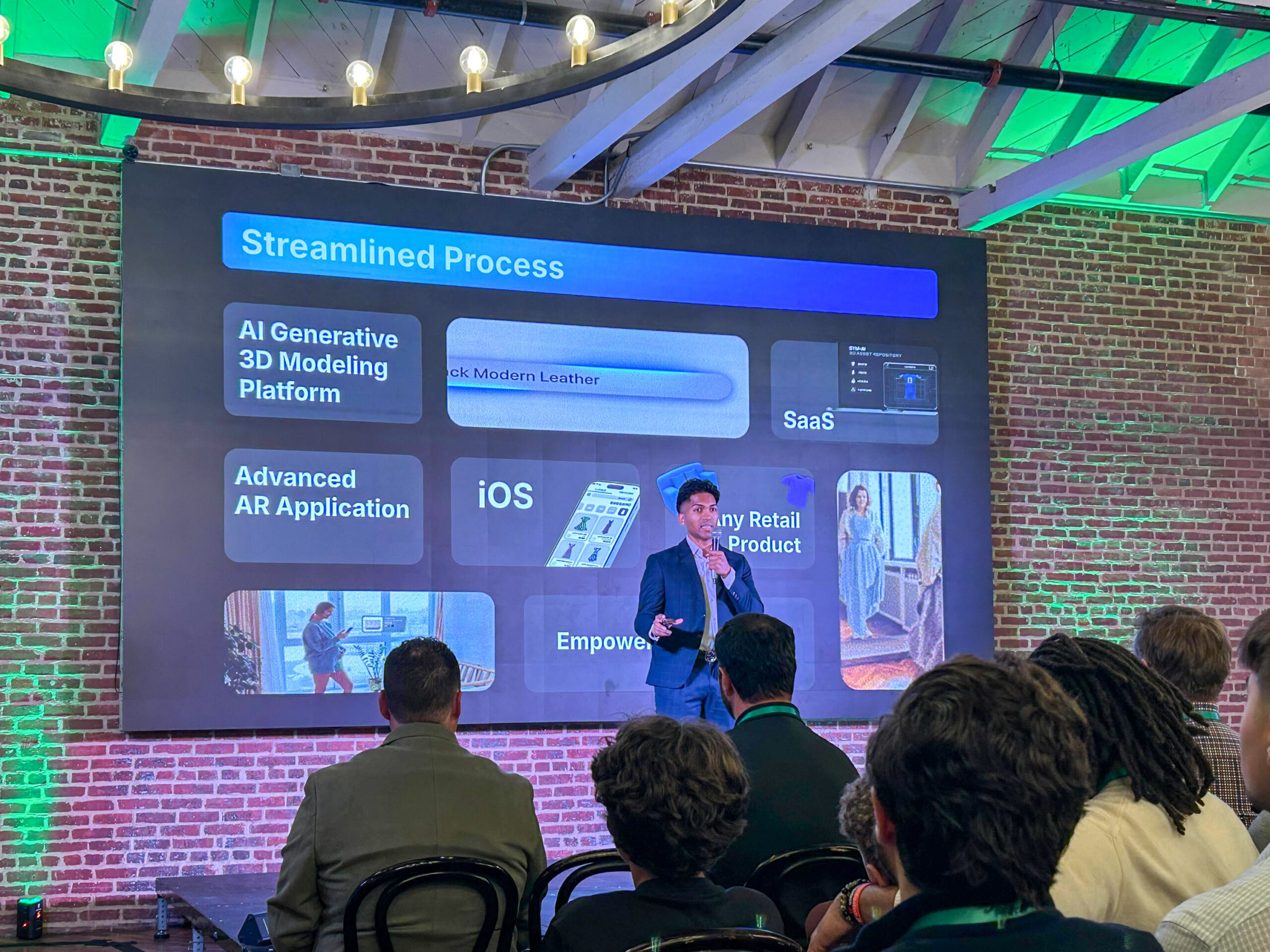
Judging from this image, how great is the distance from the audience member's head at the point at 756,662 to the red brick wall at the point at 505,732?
2836 millimetres

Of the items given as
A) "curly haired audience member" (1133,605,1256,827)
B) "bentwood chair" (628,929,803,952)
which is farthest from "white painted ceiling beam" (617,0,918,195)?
"bentwood chair" (628,929,803,952)

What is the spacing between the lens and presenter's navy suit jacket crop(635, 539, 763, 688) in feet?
19.2

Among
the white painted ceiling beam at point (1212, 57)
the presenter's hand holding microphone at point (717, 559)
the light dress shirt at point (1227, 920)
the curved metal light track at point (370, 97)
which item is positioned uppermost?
the white painted ceiling beam at point (1212, 57)

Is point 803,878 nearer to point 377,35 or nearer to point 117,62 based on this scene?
point 117,62

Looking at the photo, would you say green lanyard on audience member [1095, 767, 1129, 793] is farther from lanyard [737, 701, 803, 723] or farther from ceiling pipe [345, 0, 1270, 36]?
ceiling pipe [345, 0, 1270, 36]

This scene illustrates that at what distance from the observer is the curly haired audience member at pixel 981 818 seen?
1.15m

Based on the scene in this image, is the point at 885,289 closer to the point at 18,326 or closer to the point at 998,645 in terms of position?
the point at 998,645

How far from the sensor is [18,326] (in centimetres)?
541

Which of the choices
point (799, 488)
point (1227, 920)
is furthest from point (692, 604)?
point (1227, 920)

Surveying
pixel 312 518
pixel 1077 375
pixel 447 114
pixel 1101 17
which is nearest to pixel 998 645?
pixel 1077 375

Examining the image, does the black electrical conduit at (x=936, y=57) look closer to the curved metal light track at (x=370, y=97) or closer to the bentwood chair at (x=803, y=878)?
the curved metal light track at (x=370, y=97)

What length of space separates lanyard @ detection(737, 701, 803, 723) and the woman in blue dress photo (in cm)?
327

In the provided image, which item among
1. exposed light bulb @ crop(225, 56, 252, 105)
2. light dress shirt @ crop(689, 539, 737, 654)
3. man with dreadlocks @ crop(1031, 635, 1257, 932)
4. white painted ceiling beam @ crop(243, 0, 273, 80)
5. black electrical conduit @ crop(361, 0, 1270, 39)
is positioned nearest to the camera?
man with dreadlocks @ crop(1031, 635, 1257, 932)

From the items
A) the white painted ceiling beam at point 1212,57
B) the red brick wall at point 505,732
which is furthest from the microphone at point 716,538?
the white painted ceiling beam at point 1212,57
